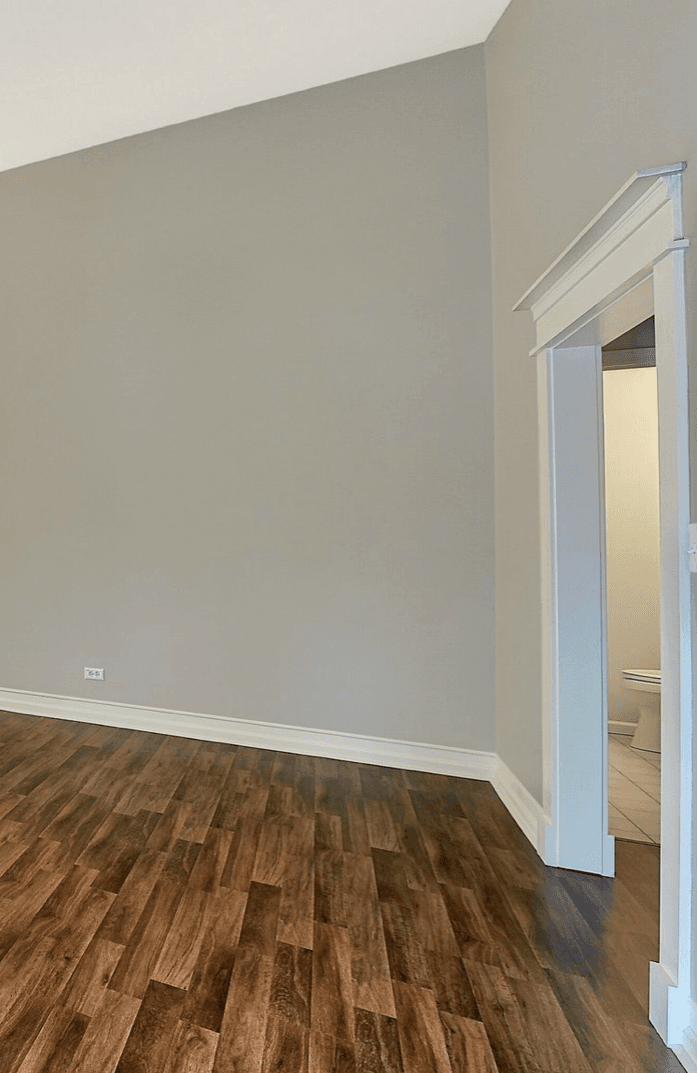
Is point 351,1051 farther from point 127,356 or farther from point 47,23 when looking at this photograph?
point 47,23

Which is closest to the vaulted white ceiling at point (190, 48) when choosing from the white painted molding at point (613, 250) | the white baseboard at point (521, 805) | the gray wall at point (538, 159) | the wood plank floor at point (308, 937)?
the gray wall at point (538, 159)

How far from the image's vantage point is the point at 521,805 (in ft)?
8.46

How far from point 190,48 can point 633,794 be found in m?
4.43

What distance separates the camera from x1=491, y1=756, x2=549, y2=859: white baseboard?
2.32m

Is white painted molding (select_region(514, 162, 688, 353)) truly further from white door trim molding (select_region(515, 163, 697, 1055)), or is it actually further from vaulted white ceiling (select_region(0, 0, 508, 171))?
vaulted white ceiling (select_region(0, 0, 508, 171))

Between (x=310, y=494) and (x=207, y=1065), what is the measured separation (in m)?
2.52

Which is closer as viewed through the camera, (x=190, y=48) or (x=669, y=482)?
(x=669, y=482)

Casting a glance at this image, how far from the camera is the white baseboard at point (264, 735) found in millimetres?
3127

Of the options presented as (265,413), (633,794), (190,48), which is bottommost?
(633,794)

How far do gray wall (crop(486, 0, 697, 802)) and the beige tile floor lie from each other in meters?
0.50

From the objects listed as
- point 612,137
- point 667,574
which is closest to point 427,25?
point 612,137

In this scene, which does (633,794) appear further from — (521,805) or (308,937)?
(308,937)

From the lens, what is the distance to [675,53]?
1366 millimetres

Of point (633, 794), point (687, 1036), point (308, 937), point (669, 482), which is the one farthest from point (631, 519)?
point (308, 937)
